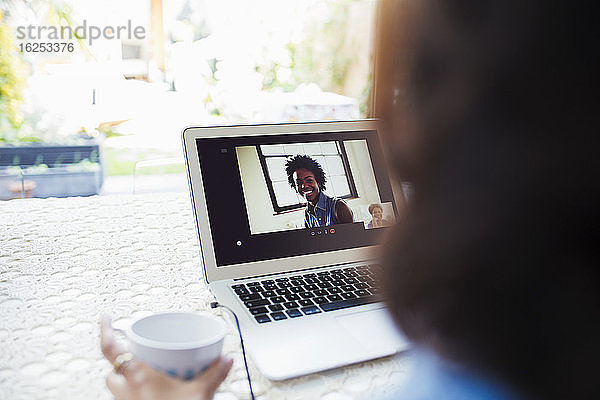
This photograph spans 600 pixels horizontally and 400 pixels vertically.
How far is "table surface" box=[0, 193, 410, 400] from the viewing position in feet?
1.89

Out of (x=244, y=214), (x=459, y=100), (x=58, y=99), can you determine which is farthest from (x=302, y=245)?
(x=58, y=99)

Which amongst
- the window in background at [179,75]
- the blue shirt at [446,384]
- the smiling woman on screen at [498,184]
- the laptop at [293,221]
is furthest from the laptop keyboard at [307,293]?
the window in background at [179,75]

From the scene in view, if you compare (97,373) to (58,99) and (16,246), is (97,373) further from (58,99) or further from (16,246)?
(58,99)

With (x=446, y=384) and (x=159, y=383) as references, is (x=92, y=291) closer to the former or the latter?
(x=159, y=383)

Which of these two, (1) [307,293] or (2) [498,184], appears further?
(1) [307,293]

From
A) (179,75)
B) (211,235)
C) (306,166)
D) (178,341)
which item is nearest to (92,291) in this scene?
(211,235)

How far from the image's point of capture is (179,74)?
3777 mm

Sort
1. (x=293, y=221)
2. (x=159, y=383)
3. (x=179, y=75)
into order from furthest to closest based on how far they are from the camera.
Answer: (x=179, y=75), (x=293, y=221), (x=159, y=383)

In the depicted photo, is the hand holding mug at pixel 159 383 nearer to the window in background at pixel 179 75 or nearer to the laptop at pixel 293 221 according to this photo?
the laptop at pixel 293 221

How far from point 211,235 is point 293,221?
141 mm

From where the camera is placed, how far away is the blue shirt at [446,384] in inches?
13.2

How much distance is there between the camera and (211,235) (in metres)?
0.85

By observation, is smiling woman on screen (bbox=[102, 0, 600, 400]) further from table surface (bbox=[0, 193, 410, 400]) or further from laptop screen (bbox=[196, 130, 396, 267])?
laptop screen (bbox=[196, 130, 396, 267])

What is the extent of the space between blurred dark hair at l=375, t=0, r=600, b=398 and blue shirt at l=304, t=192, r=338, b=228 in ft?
1.92
